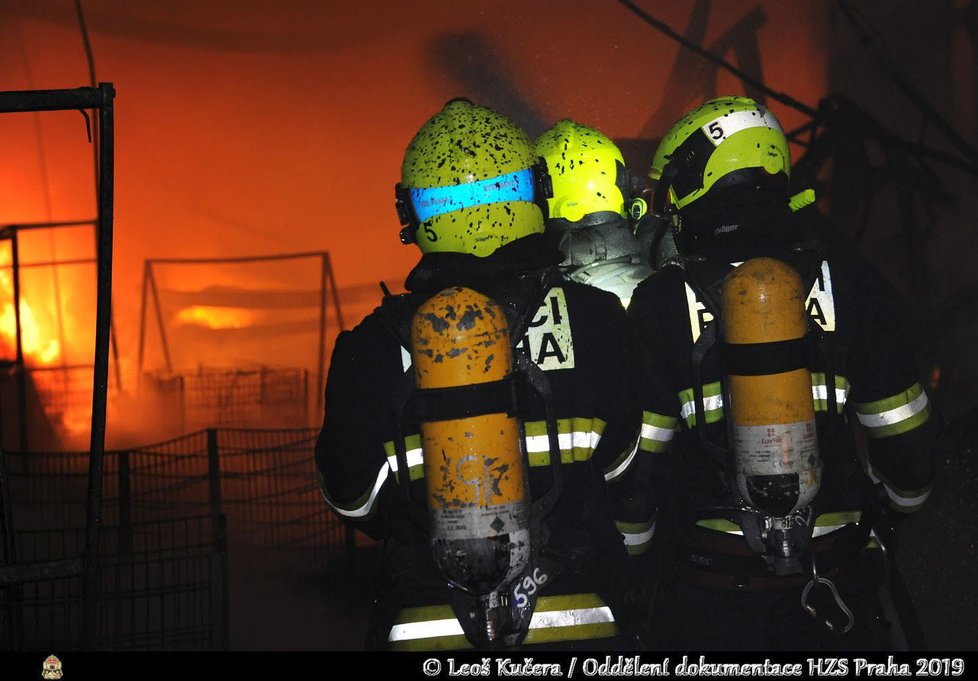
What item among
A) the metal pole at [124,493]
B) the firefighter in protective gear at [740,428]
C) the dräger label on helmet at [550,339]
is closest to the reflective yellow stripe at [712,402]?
the firefighter in protective gear at [740,428]

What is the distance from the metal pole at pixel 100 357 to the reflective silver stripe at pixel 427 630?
2.20 feet

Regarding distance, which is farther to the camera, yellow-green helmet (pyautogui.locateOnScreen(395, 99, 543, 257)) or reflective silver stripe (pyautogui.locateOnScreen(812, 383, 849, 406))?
reflective silver stripe (pyautogui.locateOnScreen(812, 383, 849, 406))

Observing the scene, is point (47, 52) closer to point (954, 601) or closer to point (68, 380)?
point (68, 380)

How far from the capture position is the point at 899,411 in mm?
2670

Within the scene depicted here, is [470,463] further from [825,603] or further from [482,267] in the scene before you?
[825,603]

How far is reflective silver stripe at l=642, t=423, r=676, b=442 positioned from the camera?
2.78m

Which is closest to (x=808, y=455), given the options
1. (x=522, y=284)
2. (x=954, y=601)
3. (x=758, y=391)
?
(x=758, y=391)

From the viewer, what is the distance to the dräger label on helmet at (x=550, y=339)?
236 cm

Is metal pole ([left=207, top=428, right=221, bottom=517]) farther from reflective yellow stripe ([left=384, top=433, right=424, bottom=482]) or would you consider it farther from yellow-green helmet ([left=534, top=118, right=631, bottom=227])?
reflective yellow stripe ([left=384, top=433, right=424, bottom=482])

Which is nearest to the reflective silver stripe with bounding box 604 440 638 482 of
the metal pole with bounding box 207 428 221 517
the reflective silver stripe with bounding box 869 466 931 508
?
the reflective silver stripe with bounding box 869 466 931 508

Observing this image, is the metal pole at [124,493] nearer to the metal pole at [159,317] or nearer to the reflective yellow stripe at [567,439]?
the reflective yellow stripe at [567,439]

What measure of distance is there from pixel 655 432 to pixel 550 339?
580mm

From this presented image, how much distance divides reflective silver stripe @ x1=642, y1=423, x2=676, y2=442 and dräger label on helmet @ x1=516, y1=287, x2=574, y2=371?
51cm

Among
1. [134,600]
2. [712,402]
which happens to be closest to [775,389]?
[712,402]
